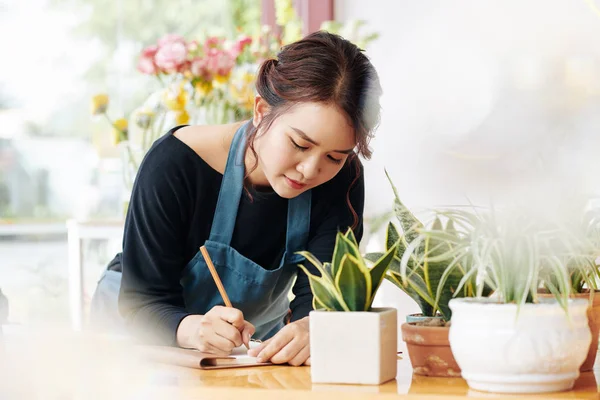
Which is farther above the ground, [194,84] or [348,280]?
[194,84]

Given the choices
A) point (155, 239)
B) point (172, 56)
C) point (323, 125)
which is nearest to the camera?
point (323, 125)

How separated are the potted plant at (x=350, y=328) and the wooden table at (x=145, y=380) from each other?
2 cm

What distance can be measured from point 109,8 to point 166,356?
2503mm

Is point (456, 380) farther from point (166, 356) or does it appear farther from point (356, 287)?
point (166, 356)

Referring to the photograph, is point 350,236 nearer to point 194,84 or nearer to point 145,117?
point 194,84

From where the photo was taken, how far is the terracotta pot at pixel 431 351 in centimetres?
90

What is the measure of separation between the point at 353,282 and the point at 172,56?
1.49 metres

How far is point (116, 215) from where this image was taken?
129 inches

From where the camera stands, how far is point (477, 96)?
99.2 inches

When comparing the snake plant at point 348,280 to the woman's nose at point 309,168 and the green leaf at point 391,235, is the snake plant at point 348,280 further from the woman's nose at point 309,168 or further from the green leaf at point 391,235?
the woman's nose at point 309,168

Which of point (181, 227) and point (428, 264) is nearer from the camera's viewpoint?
point (428, 264)

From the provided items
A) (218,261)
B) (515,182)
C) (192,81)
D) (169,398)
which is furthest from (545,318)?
(192,81)

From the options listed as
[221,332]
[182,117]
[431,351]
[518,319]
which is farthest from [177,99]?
[518,319]

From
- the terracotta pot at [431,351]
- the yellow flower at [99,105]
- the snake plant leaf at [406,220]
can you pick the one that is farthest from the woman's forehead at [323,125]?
the yellow flower at [99,105]
